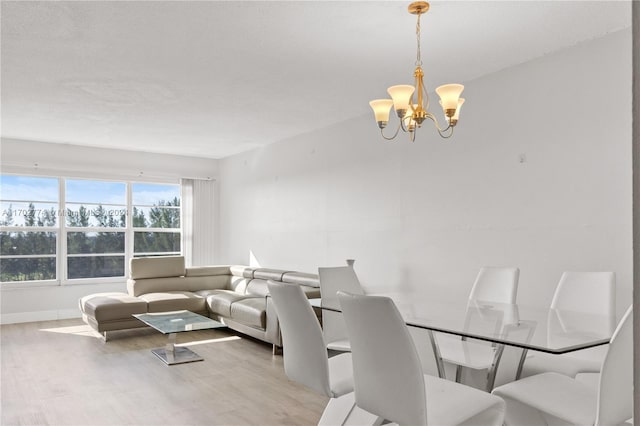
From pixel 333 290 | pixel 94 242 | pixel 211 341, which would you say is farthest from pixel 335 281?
pixel 94 242

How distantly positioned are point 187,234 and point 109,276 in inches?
55.1

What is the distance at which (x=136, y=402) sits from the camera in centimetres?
365

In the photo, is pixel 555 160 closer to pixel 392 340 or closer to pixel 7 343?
pixel 392 340

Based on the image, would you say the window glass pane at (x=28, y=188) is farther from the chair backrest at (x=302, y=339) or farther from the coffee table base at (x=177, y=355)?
the chair backrest at (x=302, y=339)

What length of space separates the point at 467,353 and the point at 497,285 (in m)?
0.71

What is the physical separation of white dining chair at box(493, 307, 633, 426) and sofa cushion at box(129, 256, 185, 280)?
5.62m

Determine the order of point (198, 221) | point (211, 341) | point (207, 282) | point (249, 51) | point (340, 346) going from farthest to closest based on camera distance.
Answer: point (198, 221) < point (207, 282) < point (211, 341) < point (249, 51) < point (340, 346)

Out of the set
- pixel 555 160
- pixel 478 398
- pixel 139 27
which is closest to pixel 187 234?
pixel 139 27

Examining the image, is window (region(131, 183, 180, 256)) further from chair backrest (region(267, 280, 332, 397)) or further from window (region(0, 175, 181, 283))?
chair backrest (region(267, 280, 332, 397))

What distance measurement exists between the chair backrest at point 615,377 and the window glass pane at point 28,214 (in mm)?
7605

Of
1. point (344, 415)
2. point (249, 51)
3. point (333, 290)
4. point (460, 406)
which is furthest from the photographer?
point (333, 290)

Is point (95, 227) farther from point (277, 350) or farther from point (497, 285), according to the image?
point (497, 285)

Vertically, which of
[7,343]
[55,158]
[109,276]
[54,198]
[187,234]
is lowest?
[7,343]

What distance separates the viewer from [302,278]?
596 centimetres
